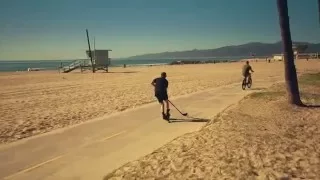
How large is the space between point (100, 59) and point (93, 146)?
155 ft

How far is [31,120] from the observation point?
1266cm

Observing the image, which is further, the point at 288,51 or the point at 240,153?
the point at 288,51

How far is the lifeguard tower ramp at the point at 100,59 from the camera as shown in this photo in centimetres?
5484

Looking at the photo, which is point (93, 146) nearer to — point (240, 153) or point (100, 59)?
point (240, 153)

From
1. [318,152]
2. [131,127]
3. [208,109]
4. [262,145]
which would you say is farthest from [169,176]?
[208,109]

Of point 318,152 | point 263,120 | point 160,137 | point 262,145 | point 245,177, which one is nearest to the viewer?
point 245,177

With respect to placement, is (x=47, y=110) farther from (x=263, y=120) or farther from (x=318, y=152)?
(x=318, y=152)

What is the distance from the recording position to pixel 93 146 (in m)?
8.75

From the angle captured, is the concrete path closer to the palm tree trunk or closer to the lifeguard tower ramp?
the palm tree trunk

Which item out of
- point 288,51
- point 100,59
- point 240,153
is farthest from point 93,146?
point 100,59

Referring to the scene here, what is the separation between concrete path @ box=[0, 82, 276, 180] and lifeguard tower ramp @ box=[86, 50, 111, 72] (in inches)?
1666

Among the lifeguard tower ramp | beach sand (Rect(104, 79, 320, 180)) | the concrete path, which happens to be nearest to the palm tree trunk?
beach sand (Rect(104, 79, 320, 180))

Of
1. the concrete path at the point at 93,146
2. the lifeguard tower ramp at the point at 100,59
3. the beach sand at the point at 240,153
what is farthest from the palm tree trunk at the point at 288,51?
the lifeguard tower ramp at the point at 100,59

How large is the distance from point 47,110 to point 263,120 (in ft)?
28.0
